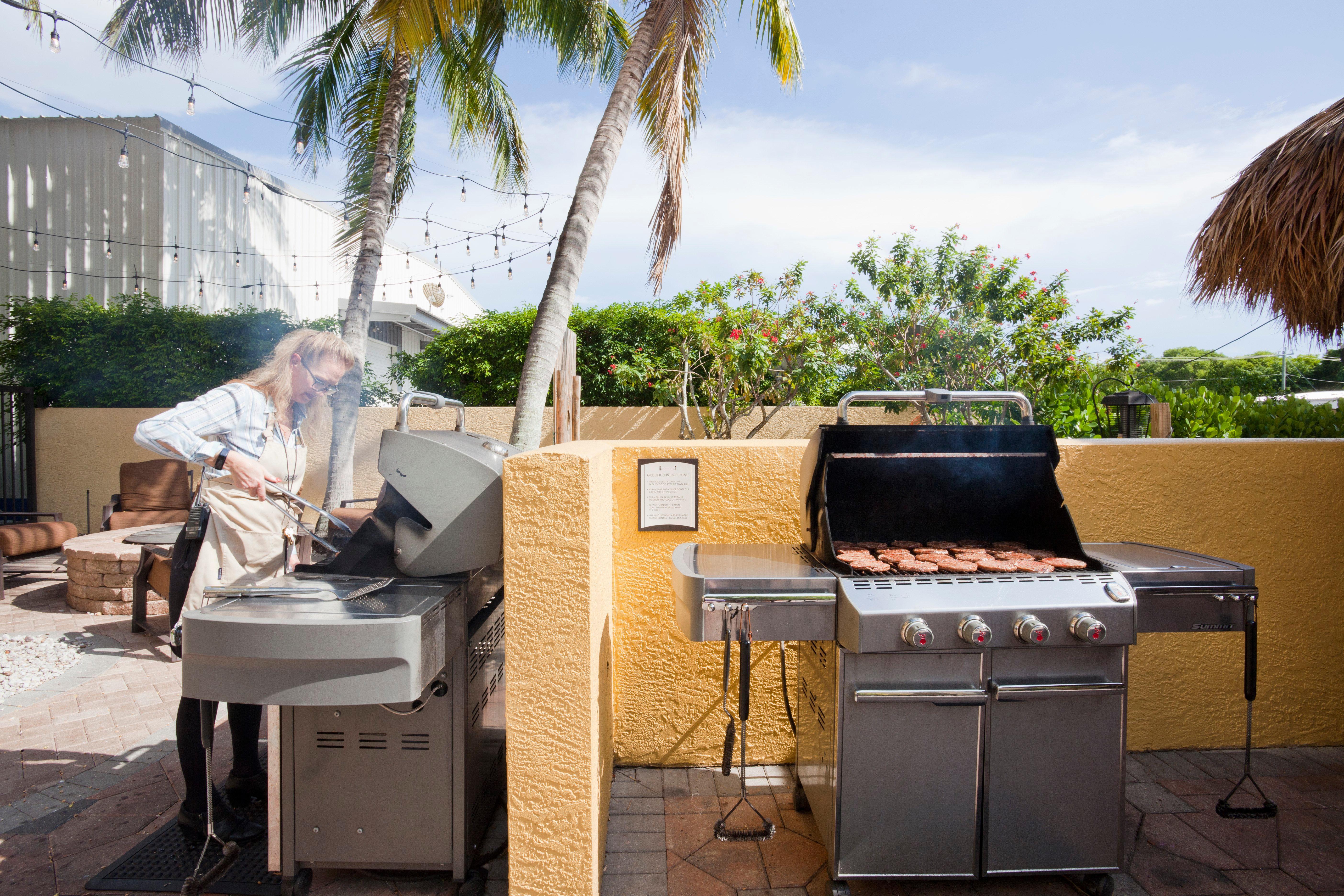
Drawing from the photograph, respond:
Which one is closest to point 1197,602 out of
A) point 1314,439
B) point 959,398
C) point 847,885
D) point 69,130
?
point 959,398

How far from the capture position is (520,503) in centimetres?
182

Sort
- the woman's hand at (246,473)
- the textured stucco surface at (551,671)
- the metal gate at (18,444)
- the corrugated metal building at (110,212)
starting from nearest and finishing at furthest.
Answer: the textured stucco surface at (551,671)
the woman's hand at (246,473)
the metal gate at (18,444)
the corrugated metal building at (110,212)

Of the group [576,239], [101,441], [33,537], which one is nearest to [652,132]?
[576,239]

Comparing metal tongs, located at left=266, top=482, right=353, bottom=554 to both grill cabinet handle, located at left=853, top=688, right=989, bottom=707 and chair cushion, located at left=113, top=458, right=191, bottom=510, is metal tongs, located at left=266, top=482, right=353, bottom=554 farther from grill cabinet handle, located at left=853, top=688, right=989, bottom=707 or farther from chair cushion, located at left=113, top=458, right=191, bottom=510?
chair cushion, located at left=113, top=458, right=191, bottom=510

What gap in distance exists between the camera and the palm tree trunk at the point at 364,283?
6.26m

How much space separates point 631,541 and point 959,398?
1.38 metres

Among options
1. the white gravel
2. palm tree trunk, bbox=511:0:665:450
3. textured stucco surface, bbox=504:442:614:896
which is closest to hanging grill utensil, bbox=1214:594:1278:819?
textured stucco surface, bbox=504:442:614:896

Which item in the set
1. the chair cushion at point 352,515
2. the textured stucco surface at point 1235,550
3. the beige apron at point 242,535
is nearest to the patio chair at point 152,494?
the chair cushion at point 352,515

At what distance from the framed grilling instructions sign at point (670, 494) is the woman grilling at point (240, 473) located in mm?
1225

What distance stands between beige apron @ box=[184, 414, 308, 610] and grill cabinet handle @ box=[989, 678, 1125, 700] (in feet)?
7.64

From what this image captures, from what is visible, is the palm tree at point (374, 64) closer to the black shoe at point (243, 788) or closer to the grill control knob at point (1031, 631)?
the black shoe at point (243, 788)

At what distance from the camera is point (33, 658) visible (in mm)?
4348

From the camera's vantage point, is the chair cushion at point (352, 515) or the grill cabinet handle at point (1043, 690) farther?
the chair cushion at point (352, 515)

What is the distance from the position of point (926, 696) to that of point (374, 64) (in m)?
9.26
